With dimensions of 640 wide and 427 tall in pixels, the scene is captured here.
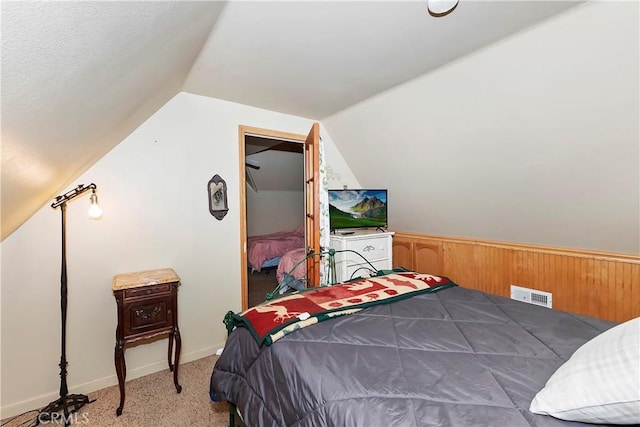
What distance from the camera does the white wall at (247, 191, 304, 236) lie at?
19.2ft

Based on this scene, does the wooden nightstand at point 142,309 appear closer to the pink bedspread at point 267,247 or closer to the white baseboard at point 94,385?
the white baseboard at point 94,385

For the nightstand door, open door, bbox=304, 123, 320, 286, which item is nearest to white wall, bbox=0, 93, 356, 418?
the nightstand door

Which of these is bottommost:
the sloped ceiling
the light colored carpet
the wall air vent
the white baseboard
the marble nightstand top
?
the light colored carpet

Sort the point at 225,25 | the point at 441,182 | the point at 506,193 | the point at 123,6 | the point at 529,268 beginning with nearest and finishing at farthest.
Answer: the point at 123,6 → the point at 225,25 → the point at 506,193 → the point at 529,268 → the point at 441,182

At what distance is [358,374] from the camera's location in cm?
100

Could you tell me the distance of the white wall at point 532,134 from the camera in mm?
1461

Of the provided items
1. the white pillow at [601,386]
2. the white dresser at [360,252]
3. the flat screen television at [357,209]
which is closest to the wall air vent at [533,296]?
the white dresser at [360,252]

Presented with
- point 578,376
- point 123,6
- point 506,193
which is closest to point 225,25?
point 123,6

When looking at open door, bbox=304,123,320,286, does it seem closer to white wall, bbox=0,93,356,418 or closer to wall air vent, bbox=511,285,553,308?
white wall, bbox=0,93,356,418

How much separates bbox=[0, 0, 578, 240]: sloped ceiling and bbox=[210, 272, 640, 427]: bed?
122cm

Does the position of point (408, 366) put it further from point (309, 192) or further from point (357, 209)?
point (357, 209)

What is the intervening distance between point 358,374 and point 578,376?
0.64m

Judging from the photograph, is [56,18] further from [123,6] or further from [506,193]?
[506,193]

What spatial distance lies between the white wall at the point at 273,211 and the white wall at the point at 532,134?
3.42 m
